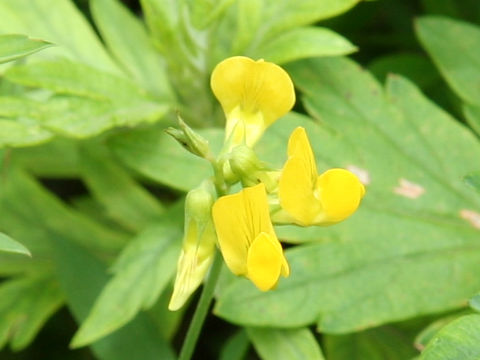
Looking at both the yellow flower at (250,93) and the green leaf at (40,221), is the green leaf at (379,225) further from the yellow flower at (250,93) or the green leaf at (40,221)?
the green leaf at (40,221)

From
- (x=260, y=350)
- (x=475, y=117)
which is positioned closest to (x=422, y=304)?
(x=260, y=350)

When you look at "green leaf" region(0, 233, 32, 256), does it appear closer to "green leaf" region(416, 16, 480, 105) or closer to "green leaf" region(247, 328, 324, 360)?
"green leaf" region(247, 328, 324, 360)

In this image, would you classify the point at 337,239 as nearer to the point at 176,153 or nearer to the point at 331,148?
the point at 331,148

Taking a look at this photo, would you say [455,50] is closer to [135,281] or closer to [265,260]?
[135,281]

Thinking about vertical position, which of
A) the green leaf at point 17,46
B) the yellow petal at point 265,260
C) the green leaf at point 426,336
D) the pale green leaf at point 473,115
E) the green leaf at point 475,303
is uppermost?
the green leaf at point 17,46

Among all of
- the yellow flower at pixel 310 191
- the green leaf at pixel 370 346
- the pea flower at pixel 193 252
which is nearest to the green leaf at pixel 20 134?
the pea flower at pixel 193 252

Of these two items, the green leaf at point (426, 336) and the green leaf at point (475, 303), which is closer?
the green leaf at point (475, 303)

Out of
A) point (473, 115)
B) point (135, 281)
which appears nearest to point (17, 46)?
point (135, 281)
